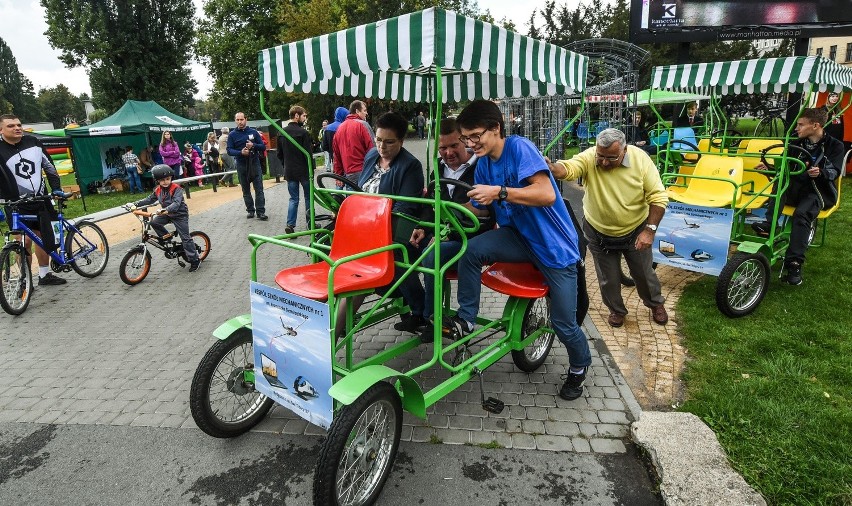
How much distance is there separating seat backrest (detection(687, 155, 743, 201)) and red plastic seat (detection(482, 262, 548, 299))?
3.44m

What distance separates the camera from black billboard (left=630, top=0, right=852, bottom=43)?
40.8 ft

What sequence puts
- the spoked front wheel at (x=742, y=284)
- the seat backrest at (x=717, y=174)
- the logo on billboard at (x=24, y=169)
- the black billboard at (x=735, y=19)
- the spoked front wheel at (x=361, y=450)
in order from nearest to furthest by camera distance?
the spoked front wheel at (x=361, y=450)
the spoked front wheel at (x=742, y=284)
the seat backrest at (x=717, y=174)
the logo on billboard at (x=24, y=169)
the black billboard at (x=735, y=19)

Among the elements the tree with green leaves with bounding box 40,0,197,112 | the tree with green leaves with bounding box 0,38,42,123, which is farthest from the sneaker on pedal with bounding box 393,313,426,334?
the tree with green leaves with bounding box 0,38,42,123

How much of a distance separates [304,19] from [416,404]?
26470 mm

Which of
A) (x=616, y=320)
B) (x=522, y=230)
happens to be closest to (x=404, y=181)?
(x=522, y=230)

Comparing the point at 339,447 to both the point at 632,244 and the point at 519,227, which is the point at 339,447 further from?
the point at 632,244

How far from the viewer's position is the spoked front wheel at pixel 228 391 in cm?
304

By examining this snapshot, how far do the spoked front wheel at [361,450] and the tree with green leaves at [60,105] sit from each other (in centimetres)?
10565

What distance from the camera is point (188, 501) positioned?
2811 mm

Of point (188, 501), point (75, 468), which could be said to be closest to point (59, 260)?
point (75, 468)

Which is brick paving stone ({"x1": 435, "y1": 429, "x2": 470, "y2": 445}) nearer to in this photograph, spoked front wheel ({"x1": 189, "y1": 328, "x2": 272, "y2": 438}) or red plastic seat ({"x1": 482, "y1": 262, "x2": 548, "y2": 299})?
red plastic seat ({"x1": 482, "y1": 262, "x2": 548, "y2": 299})

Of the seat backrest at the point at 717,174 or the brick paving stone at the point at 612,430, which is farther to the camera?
the seat backrest at the point at 717,174

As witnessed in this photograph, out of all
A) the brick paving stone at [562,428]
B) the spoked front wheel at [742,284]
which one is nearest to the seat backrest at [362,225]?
the brick paving stone at [562,428]

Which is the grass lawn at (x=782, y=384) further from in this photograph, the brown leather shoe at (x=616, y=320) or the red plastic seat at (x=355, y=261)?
the red plastic seat at (x=355, y=261)
